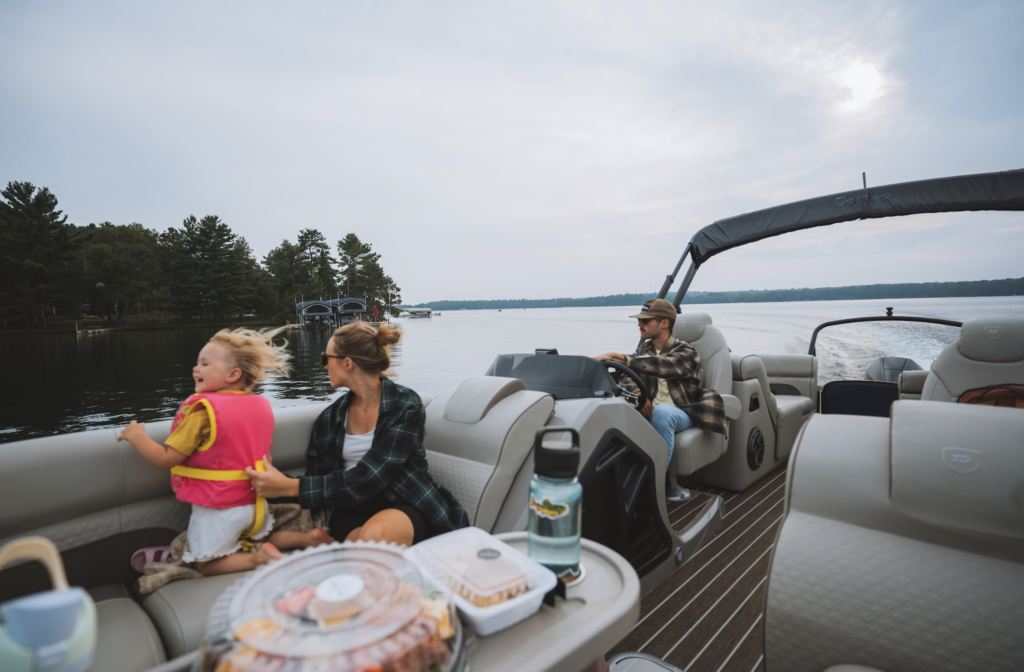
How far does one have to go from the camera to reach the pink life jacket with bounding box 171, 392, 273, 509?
1.40 m

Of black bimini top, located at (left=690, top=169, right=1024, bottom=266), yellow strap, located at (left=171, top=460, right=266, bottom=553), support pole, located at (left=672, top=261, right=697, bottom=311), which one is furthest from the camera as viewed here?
support pole, located at (left=672, top=261, right=697, bottom=311)

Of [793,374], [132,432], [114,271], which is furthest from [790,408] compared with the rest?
[114,271]

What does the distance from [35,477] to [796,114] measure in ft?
39.9

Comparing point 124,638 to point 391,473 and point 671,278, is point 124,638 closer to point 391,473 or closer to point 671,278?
point 391,473

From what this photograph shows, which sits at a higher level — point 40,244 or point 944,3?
point 944,3

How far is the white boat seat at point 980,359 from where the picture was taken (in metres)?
2.60

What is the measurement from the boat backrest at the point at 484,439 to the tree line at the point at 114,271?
1686 cm

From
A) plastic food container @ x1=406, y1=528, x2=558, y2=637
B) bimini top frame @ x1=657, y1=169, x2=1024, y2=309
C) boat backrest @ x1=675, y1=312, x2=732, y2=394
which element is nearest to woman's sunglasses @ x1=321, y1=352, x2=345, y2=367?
plastic food container @ x1=406, y1=528, x2=558, y2=637

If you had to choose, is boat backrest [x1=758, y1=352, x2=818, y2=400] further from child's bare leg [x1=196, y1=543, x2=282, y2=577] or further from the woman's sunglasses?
child's bare leg [x1=196, y1=543, x2=282, y2=577]

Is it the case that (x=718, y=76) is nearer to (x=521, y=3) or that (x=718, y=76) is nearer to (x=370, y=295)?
(x=521, y=3)

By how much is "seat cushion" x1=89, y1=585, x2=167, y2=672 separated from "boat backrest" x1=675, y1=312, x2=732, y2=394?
10.5ft

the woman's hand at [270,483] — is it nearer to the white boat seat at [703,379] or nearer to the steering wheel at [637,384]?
the steering wheel at [637,384]

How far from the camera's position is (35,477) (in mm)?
1324

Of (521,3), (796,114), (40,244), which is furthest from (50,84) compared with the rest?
(796,114)
